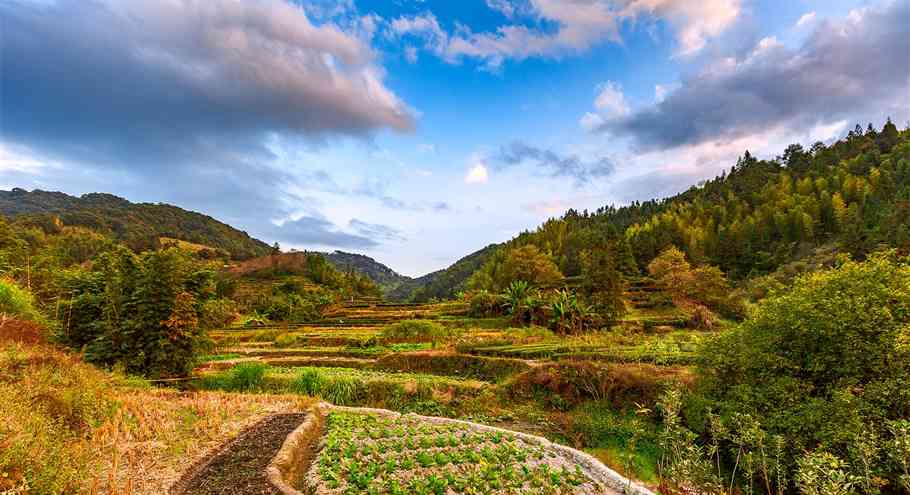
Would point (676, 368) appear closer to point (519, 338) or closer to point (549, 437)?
point (549, 437)

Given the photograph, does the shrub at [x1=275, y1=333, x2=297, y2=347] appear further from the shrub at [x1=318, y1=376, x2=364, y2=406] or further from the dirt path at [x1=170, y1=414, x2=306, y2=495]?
the dirt path at [x1=170, y1=414, x2=306, y2=495]

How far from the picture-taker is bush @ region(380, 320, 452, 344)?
3934cm

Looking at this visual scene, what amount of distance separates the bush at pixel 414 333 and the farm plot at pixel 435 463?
25.4 m

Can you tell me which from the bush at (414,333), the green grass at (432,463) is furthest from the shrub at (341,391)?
the bush at (414,333)

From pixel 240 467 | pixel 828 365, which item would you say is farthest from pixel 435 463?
pixel 828 365

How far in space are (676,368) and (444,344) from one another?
2033cm

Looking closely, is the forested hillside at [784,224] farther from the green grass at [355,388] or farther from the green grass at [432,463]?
the green grass at [432,463]

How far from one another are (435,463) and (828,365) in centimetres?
1357

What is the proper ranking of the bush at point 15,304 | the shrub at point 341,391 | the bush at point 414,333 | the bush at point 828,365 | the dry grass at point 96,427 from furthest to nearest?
the bush at point 414,333, the bush at point 15,304, the shrub at point 341,391, the bush at point 828,365, the dry grass at point 96,427

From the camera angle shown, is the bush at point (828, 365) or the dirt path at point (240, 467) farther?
the bush at point (828, 365)

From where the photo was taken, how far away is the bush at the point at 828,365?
1172 centimetres

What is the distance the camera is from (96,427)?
34.8 feet

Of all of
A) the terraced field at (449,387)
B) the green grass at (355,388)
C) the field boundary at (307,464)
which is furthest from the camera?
the green grass at (355,388)

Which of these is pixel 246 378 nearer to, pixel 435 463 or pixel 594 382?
pixel 435 463
